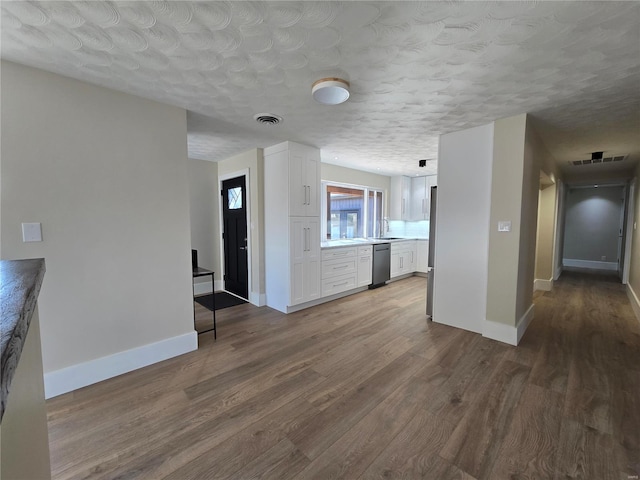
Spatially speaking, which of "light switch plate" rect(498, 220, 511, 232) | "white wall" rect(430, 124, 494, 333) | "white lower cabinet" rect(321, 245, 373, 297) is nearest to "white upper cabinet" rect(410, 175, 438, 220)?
"white lower cabinet" rect(321, 245, 373, 297)

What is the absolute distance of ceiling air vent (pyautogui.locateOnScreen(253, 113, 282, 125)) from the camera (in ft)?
8.80

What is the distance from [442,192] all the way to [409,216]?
121 inches

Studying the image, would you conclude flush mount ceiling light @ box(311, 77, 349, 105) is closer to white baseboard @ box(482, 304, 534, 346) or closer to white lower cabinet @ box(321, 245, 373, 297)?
white lower cabinet @ box(321, 245, 373, 297)

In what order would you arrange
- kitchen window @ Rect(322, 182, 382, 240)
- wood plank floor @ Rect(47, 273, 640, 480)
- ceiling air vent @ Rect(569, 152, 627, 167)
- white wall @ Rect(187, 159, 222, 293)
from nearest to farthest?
wood plank floor @ Rect(47, 273, 640, 480)
ceiling air vent @ Rect(569, 152, 627, 167)
white wall @ Rect(187, 159, 222, 293)
kitchen window @ Rect(322, 182, 382, 240)

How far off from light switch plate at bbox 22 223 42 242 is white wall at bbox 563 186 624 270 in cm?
1037

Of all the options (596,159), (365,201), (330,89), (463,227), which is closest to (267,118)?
(330,89)

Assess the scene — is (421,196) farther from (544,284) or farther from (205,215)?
(205,215)

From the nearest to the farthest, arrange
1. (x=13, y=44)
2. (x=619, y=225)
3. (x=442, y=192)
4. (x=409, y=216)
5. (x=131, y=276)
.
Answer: (x=13, y=44)
(x=131, y=276)
(x=442, y=192)
(x=409, y=216)
(x=619, y=225)

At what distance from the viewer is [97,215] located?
2.18 m

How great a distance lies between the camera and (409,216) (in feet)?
20.7

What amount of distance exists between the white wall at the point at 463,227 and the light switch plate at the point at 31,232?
3.72 m

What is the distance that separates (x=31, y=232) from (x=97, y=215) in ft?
1.28

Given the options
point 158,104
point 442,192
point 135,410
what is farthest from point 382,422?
point 158,104

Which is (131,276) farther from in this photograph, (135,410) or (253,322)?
(253,322)
